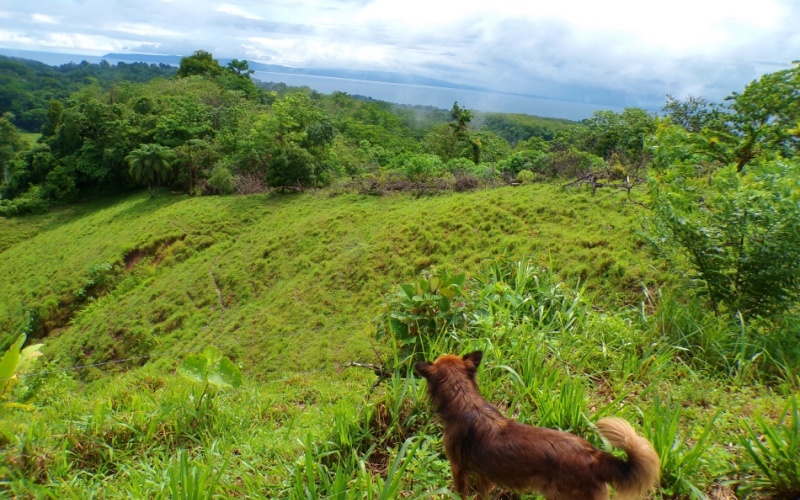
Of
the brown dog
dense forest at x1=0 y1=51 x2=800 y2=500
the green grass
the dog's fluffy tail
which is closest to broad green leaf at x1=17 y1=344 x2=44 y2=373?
dense forest at x1=0 y1=51 x2=800 y2=500

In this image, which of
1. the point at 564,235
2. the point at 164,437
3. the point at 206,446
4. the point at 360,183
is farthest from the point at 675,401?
the point at 360,183

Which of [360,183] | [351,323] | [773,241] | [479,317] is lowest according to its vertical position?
[351,323]

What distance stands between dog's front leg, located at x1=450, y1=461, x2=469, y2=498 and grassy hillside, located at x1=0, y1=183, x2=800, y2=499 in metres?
0.13

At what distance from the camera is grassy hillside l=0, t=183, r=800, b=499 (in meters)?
2.17

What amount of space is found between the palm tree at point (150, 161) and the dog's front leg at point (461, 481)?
2823cm

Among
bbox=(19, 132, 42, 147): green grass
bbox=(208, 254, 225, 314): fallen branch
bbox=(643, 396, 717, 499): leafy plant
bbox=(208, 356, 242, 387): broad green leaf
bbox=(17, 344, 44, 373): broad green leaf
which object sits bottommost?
bbox=(19, 132, 42, 147): green grass

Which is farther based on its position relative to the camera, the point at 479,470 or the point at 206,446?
the point at 206,446

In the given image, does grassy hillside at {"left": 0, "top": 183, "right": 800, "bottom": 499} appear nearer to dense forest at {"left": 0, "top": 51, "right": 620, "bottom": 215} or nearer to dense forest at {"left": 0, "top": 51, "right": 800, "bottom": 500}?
dense forest at {"left": 0, "top": 51, "right": 800, "bottom": 500}

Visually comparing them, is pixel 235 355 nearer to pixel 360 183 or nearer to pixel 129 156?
pixel 360 183

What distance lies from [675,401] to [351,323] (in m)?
8.37

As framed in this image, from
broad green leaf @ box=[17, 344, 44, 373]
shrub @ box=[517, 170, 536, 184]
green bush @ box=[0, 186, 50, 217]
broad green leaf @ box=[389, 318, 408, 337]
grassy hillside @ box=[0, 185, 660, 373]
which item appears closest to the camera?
broad green leaf @ box=[389, 318, 408, 337]

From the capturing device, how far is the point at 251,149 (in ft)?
74.7

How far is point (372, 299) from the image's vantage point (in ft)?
36.3

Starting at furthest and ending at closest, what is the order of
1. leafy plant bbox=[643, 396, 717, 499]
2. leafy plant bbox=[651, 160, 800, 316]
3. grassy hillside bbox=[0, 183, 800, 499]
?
1. leafy plant bbox=[651, 160, 800, 316]
2. grassy hillside bbox=[0, 183, 800, 499]
3. leafy plant bbox=[643, 396, 717, 499]
